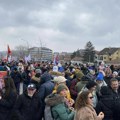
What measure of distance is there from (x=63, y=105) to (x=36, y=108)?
93 cm

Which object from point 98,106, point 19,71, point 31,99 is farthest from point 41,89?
point 19,71

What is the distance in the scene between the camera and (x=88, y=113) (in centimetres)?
609

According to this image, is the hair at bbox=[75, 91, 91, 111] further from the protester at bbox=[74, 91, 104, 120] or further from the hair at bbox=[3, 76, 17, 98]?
the hair at bbox=[3, 76, 17, 98]

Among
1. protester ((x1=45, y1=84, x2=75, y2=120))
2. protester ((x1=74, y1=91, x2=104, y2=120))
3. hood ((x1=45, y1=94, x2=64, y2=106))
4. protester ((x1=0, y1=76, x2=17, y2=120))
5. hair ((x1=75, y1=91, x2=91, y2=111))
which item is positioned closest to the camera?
protester ((x1=74, y1=91, x2=104, y2=120))

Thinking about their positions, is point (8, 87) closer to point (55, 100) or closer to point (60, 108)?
point (55, 100)

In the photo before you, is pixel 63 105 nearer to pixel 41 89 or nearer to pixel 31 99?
pixel 31 99

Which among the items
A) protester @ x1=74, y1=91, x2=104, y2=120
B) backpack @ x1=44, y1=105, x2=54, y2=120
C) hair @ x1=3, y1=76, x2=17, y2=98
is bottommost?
backpack @ x1=44, y1=105, x2=54, y2=120

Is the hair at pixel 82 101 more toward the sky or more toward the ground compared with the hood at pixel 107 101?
more toward the sky

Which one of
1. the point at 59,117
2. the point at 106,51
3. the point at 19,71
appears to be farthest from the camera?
the point at 106,51

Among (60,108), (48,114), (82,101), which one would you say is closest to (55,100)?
(60,108)

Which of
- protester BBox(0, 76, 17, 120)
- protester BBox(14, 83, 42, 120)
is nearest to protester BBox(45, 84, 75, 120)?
protester BBox(14, 83, 42, 120)

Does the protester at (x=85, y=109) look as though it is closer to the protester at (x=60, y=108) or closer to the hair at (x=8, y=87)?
the protester at (x=60, y=108)

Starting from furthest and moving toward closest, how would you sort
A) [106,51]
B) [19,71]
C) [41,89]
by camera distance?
[106,51] < [19,71] < [41,89]

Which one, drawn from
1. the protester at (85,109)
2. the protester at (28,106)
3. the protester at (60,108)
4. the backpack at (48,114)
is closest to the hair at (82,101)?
the protester at (85,109)
